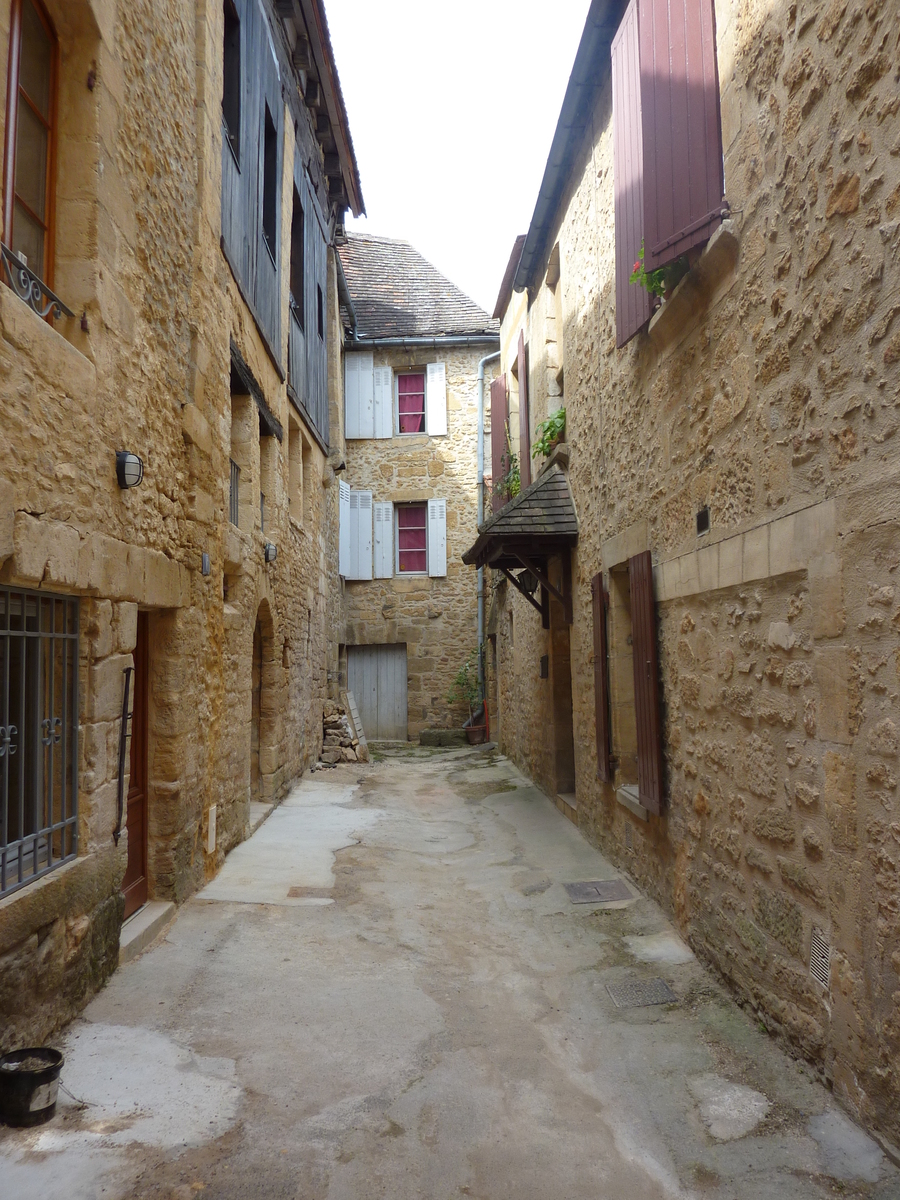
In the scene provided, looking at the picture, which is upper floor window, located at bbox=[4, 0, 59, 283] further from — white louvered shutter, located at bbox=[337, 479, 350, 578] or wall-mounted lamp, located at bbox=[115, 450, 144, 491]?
white louvered shutter, located at bbox=[337, 479, 350, 578]

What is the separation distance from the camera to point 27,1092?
2.51m

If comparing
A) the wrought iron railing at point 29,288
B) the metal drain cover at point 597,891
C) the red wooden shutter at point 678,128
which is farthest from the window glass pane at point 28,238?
the metal drain cover at point 597,891

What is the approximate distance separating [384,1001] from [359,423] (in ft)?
40.6

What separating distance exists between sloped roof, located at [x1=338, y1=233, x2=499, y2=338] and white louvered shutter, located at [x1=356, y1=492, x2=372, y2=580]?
294 centimetres

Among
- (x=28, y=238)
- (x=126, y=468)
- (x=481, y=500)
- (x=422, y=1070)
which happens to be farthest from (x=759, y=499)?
(x=481, y=500)

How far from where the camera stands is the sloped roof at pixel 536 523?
7008 millimetres

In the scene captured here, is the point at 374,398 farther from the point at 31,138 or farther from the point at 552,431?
the point at 31,138

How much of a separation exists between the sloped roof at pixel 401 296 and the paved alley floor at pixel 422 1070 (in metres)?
11.8

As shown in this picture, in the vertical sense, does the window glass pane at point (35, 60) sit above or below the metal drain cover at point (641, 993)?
above

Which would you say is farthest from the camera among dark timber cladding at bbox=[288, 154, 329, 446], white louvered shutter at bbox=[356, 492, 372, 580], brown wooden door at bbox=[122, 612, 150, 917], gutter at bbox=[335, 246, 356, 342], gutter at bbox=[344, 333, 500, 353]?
gutter at bbox=[344, 333, 500, 353]

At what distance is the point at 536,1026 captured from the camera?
3516 millimetres

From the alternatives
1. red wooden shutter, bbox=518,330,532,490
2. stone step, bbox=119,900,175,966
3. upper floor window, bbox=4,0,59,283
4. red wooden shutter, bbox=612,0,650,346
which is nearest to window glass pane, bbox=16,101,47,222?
upper floor window, bbox=4,0,59,283

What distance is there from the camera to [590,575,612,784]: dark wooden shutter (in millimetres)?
5906

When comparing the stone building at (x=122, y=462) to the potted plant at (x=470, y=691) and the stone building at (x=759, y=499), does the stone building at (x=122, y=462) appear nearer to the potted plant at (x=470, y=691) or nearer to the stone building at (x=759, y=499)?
the stone building at (x=759, y=499)
